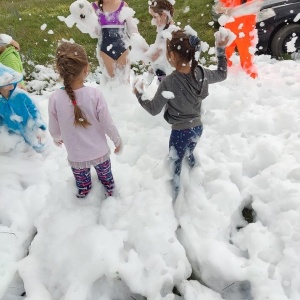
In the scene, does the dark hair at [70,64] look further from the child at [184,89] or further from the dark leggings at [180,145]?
the dark leggings at [180,145]

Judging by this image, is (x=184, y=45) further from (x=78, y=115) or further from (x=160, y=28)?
(x=160, y=28)

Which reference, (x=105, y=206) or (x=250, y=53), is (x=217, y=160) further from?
(x=250, y=53)

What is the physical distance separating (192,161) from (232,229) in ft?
2.70

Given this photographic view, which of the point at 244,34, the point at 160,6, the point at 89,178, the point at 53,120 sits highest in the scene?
the point at 160,6

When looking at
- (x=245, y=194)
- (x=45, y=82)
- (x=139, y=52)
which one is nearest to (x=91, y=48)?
(x=45, y=82)

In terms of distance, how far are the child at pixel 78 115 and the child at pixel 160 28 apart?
1.66 m

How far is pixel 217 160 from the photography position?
3721 millimetres

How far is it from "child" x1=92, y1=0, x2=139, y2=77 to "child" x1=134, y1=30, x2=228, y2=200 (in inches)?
72.3

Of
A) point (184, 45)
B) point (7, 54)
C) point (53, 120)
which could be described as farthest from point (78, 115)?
point (7, 54)

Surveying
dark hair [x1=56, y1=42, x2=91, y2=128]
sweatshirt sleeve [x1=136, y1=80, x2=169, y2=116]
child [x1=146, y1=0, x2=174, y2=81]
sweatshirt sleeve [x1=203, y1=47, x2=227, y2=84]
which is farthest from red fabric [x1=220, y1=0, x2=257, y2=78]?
dark hair [x1=56, y1=42, x2=91, y2=128]

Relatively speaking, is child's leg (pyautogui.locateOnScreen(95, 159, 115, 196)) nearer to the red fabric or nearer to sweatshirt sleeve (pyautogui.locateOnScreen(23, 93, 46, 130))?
sweatshirt sleeve (pyautogui.locateOnScreen(23, 93, 46, 130))

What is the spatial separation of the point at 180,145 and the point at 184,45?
34.1 inches

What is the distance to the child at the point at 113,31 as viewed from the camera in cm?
444

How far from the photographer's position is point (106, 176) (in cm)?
325
